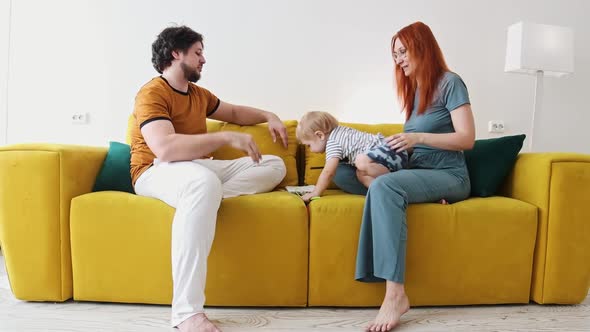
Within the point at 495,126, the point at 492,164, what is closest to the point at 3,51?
the point at 492,164

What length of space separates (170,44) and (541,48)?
6.71ft

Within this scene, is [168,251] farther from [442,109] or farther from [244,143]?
[442,109]

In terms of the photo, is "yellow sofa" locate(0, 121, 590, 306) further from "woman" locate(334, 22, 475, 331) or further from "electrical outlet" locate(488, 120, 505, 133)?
"electrical outlet" locate(488, 120, 505, 133)

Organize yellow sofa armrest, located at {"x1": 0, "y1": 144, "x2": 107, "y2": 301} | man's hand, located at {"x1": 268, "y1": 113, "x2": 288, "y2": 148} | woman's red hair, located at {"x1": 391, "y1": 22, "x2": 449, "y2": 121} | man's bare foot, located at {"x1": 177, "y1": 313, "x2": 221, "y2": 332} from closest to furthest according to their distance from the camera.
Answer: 1. man's bare foot, located at {"x1": 177, "y1": 313, "x2": 221, "y2": 332}
2. yellow sofa armrest, located at {"x1": 0, "y1": 144, "x2": 107, "y2": 301}
3. woman's red hair, located at {"x1": 391, "y1": 22, "x2": 449, "y2": 121}
4. man's hand, located at {"x1": 268, "y1": 113, "x2": 288, "y2": 148}

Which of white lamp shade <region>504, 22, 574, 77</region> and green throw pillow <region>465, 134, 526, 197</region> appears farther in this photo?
white lamp shade <region>504, 22, 574, 77</region>

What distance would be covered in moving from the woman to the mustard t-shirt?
2.27ft

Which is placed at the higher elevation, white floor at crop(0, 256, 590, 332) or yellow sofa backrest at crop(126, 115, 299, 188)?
yellow sofa backrest at crop(126, 115, 299, 188)

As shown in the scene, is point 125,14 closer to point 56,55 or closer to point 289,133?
point 56,55

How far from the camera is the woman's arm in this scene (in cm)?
186

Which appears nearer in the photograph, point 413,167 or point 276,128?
point 413,167

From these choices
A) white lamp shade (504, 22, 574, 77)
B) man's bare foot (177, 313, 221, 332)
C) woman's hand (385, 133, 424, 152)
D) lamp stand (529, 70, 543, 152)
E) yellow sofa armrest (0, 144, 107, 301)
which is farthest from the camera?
lamp stand (529, 70, 543, 152)

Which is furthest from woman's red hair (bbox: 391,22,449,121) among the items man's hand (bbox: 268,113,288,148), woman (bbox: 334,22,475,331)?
man's hand (bbox: 268,113,288,148)

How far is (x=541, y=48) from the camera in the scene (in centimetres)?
262

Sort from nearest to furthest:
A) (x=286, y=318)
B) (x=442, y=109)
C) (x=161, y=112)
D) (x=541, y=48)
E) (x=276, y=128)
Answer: (x=286, y=318)
(x=161, y=112)
(x=442, y=109)
(x=276, y=128)
(x=541, y=48)
